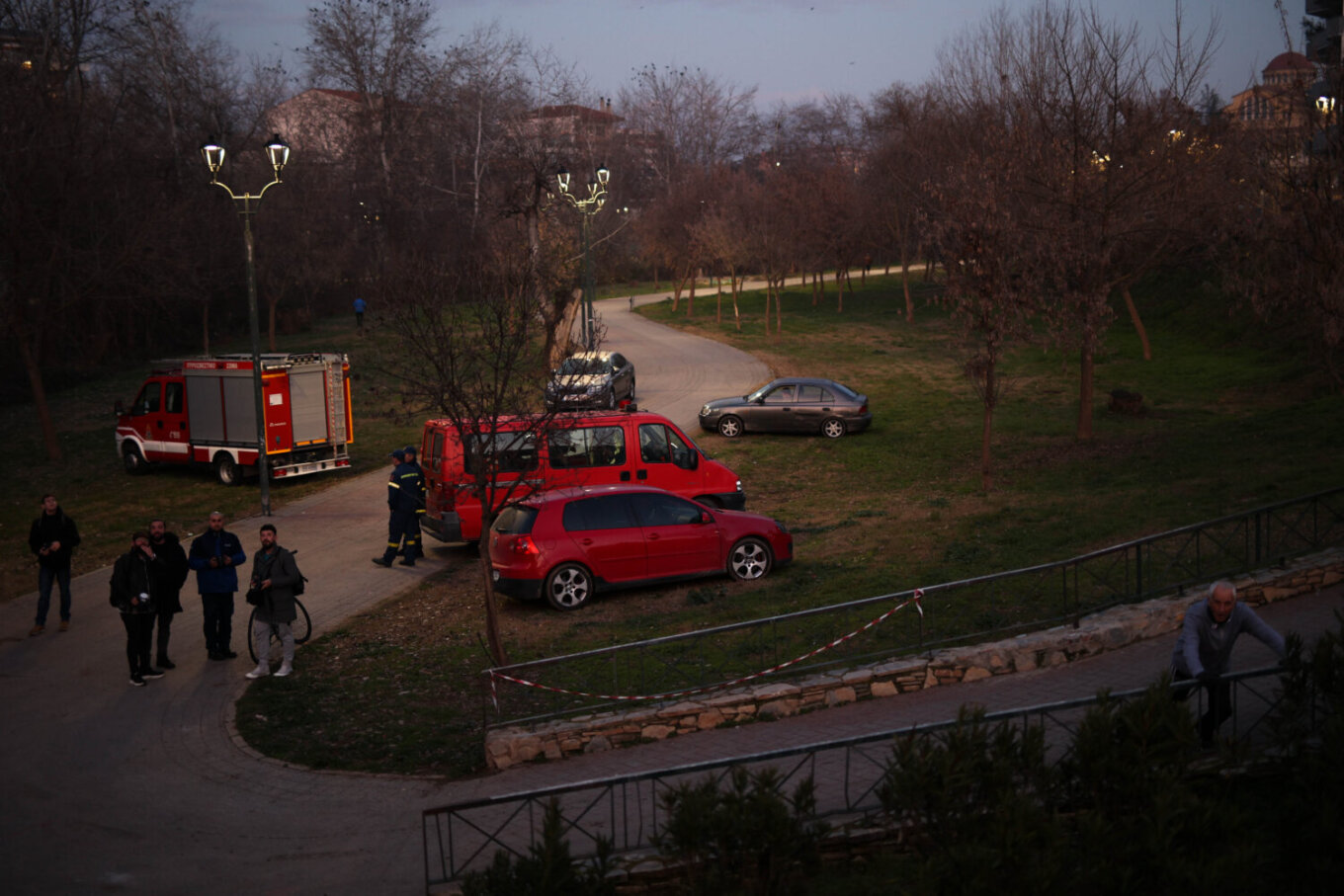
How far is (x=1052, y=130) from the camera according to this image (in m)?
20.9

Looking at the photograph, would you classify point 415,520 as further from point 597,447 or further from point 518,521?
point 518,521

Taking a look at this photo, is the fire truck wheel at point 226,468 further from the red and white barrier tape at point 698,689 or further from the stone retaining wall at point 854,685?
the stone retaining wall at point 854,685

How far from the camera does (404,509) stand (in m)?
15.6

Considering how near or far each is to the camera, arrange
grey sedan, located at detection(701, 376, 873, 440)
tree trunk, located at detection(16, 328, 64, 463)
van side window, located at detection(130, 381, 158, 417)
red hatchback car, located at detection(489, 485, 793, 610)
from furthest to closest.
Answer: grey sedan, located at detection(701, 376, 873, 440) → tree trunk, located at detection(16, 328, 64, 463) → van side window, located at detection(130, 381, 158, 417) → red hatchback car, located at detection(489, 485, 793, 610)

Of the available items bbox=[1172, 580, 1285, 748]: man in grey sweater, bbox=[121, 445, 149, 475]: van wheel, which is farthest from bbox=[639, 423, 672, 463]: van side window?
bbox=[121, 445, 149, 475]: van wheel

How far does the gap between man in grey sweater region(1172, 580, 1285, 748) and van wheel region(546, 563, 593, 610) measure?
24.5 feet

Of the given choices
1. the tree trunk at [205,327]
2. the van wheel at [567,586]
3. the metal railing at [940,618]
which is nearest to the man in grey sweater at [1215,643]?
the metal railing at [940,618]

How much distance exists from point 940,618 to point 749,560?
3.59 metres

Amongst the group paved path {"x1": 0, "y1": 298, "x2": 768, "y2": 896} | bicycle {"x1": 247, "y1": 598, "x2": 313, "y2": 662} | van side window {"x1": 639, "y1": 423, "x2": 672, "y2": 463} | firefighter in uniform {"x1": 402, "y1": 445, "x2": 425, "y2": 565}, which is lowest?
paved path {"x1": 0, "y1": 298, "x2": 768, "y2": 896}

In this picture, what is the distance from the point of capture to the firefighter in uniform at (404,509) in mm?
15453

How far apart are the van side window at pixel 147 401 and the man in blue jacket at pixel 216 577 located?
11.6m

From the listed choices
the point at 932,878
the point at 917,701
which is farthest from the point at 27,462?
the point at 932,878

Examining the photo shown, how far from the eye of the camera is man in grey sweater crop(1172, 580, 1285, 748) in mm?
7062

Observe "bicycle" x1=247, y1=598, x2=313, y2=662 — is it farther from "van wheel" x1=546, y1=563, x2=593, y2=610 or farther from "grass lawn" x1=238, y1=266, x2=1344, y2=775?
"van wheel" x1=546, y1=563, x2=593, y2=610
